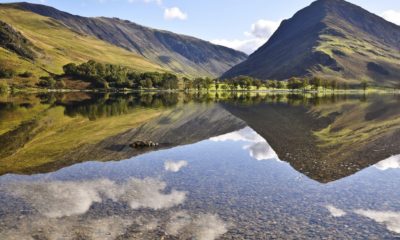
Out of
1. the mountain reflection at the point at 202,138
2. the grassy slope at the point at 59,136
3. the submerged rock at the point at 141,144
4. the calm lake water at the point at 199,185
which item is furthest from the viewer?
the submerged rock at the point at 141,144

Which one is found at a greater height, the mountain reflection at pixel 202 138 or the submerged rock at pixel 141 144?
the submerged rock at pixel 141 144

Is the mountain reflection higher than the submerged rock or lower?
lower

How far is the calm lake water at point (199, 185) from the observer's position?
2402cm

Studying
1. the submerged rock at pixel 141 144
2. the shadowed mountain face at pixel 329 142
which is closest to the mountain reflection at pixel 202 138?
the shadowed mountain face at pixel 329 142

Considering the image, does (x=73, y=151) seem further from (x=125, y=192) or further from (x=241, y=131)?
(x=241, y=131)

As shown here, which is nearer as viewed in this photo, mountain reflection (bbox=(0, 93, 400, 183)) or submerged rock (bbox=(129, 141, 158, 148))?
mountain reflection (bbox=(0, 93, 400, 183))

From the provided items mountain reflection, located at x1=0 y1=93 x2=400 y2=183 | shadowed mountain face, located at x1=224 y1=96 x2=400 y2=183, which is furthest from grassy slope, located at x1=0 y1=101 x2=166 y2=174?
shadowed mountain face, located at x1=224 y1=96 x2=400 y2=183

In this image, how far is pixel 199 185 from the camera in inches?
1345

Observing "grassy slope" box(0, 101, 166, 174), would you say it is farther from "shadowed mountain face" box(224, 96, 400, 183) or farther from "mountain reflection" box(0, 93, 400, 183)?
"shadowed mountain face" box(224, 96, 400, 183)

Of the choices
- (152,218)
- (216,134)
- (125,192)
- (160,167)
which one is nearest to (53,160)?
(160,167)

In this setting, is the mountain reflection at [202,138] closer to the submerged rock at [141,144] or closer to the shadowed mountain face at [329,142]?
the shadowed mountain face at [329,142]

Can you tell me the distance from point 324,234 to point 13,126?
223 ft

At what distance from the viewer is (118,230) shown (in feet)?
76.5

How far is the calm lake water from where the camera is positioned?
24.0 meters
